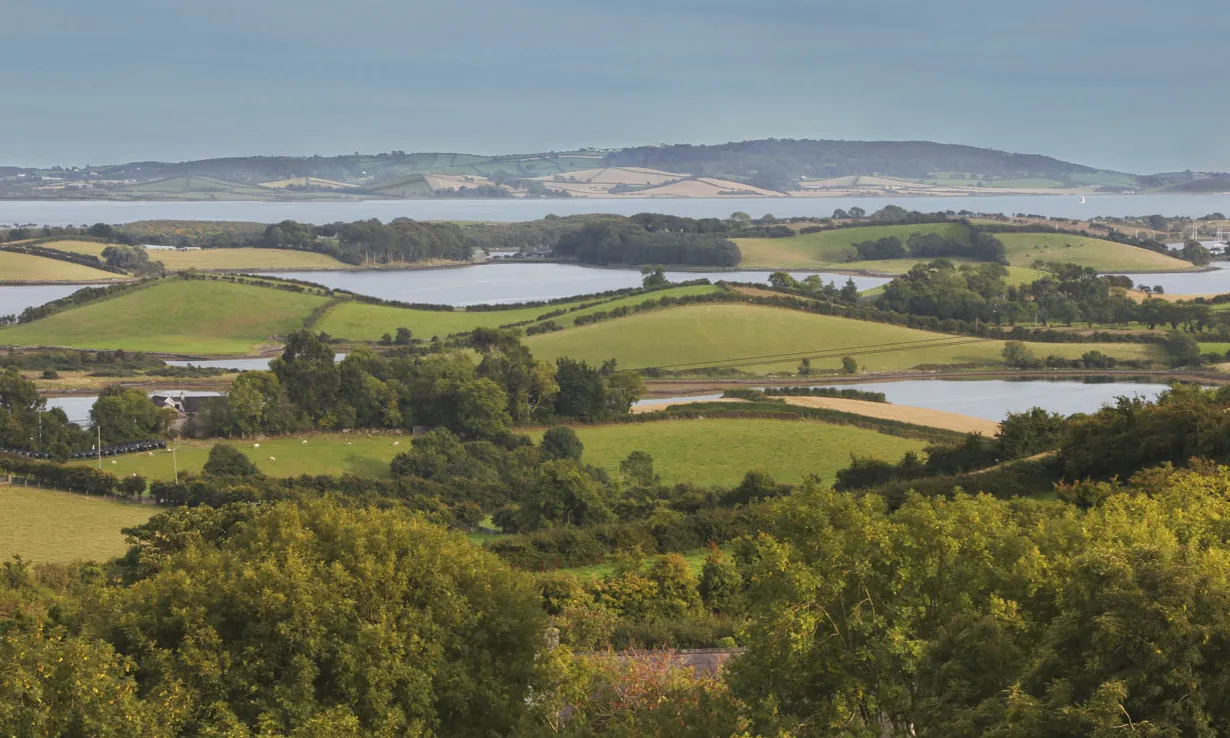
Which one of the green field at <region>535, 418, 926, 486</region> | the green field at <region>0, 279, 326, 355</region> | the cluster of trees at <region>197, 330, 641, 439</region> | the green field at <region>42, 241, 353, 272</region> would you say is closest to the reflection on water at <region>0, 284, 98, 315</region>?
the green field at <region>0, 279, 326, 355</region>

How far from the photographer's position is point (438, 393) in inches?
1816

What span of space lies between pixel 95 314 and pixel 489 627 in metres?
73.0

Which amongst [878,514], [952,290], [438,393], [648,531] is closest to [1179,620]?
[878,514]

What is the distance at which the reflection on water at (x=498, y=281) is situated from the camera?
10094 cm

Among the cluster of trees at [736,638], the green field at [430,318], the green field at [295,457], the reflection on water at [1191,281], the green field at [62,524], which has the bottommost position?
the green field at [295,457]

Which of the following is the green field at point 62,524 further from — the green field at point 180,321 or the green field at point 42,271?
the green field at point 42,271

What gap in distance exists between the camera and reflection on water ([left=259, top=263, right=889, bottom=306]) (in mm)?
100938

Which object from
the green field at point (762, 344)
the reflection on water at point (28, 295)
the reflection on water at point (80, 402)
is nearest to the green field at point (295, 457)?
the reflection on water at point (80, 402)

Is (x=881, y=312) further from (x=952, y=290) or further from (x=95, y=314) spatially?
(x=95, y=314)

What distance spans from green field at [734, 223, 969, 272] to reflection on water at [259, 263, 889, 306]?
22.6 ft

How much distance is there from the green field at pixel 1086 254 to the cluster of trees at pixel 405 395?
79.9 metres

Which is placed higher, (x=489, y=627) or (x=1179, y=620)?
(x=1179, y=620)

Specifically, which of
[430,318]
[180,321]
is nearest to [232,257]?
[180,321]

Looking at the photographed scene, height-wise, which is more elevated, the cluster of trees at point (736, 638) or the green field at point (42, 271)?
the cluster of trees at point (736, 638)
